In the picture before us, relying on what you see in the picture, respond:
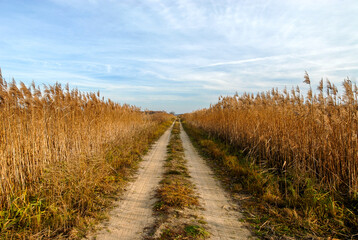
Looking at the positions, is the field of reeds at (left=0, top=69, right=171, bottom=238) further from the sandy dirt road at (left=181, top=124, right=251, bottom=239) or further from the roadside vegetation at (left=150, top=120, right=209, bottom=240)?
the sandy dirt road at (left=181, top=124, right=251, bottom=239)

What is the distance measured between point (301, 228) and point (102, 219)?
3.43m

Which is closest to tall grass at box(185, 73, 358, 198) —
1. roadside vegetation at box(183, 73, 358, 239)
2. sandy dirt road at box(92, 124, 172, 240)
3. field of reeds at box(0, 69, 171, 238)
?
roadside vegetation at box(183, 73, 358, 239)

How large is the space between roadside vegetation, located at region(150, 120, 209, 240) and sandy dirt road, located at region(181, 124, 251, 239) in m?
0.17

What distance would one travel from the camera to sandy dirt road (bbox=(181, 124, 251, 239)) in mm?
3141

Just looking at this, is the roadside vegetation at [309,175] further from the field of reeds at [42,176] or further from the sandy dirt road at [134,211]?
the field of reeds at [42,176]

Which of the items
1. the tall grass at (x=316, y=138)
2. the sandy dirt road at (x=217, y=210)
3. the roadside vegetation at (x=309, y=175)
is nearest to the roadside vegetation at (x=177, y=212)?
the sandy dirt road at (x=217, y=210)

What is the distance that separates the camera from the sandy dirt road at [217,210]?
10.3 feet

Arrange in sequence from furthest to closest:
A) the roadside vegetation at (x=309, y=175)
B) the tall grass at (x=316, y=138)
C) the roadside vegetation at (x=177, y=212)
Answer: the tall grass at (x=316, y=138), the roadside vegetation at (x=309, y=175), the roadside vegetation at (x=177, y=212)

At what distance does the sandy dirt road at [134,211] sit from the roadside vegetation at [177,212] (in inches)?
7.8

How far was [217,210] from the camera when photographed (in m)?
3.91

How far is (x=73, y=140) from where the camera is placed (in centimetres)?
568

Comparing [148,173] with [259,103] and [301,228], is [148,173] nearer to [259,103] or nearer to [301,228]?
[301,228]

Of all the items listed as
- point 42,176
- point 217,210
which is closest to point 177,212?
point 217,210

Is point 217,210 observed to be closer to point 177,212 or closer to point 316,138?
point 177,212
